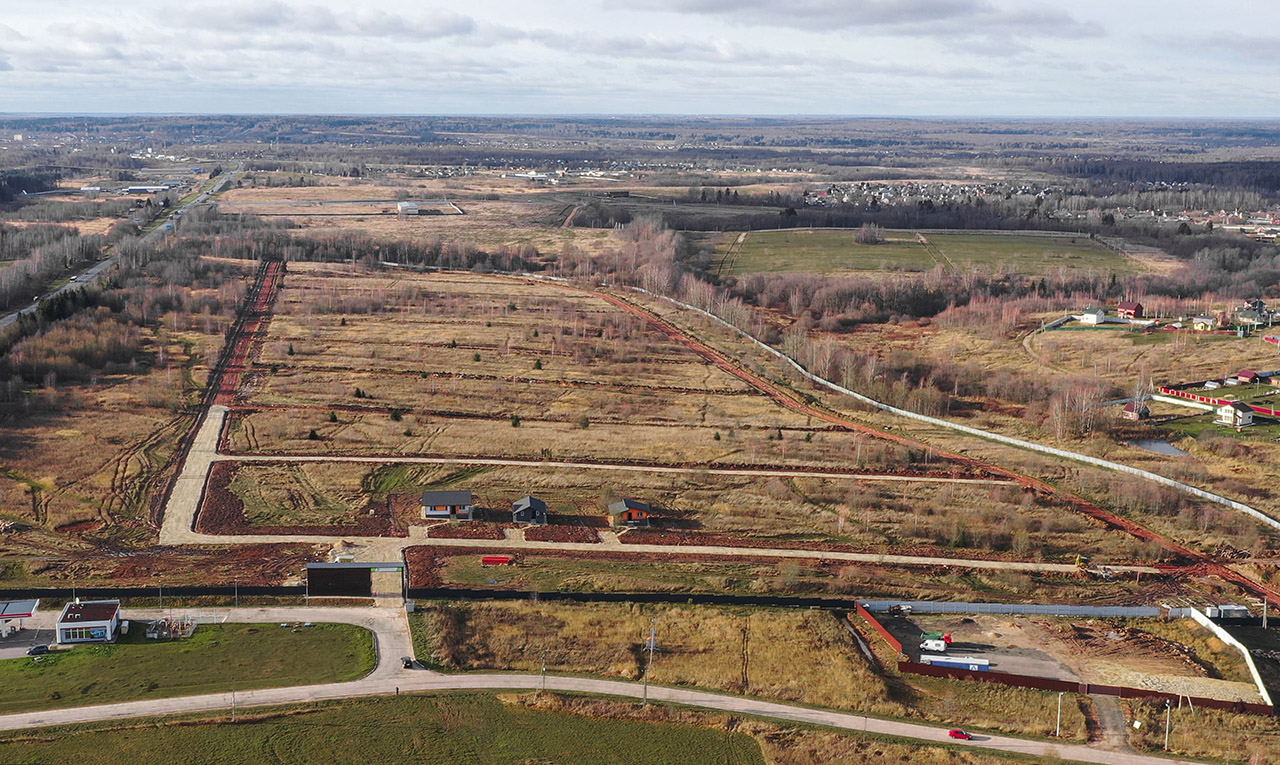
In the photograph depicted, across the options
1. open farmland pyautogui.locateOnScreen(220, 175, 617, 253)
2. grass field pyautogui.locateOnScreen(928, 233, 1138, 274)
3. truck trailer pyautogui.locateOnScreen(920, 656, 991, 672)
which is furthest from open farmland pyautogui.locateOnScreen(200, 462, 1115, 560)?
open farmland pyautogui.locateOnScreen(220, 175, 617, 253)

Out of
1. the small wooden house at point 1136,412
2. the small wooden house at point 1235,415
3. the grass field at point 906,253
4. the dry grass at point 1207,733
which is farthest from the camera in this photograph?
the grass field at point 906,253

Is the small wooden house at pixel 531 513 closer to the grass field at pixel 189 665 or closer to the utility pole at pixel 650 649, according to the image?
the utility pole at pixel 650 649

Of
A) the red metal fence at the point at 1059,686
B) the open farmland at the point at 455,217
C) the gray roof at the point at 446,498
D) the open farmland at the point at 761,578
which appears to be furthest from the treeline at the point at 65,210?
the red metal fence at the point at 1059,686

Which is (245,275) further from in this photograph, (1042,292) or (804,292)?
(1042,292)

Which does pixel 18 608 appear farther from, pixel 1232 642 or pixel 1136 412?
pixel 1136 412

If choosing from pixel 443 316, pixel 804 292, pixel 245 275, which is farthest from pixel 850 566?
pixel 245 275
